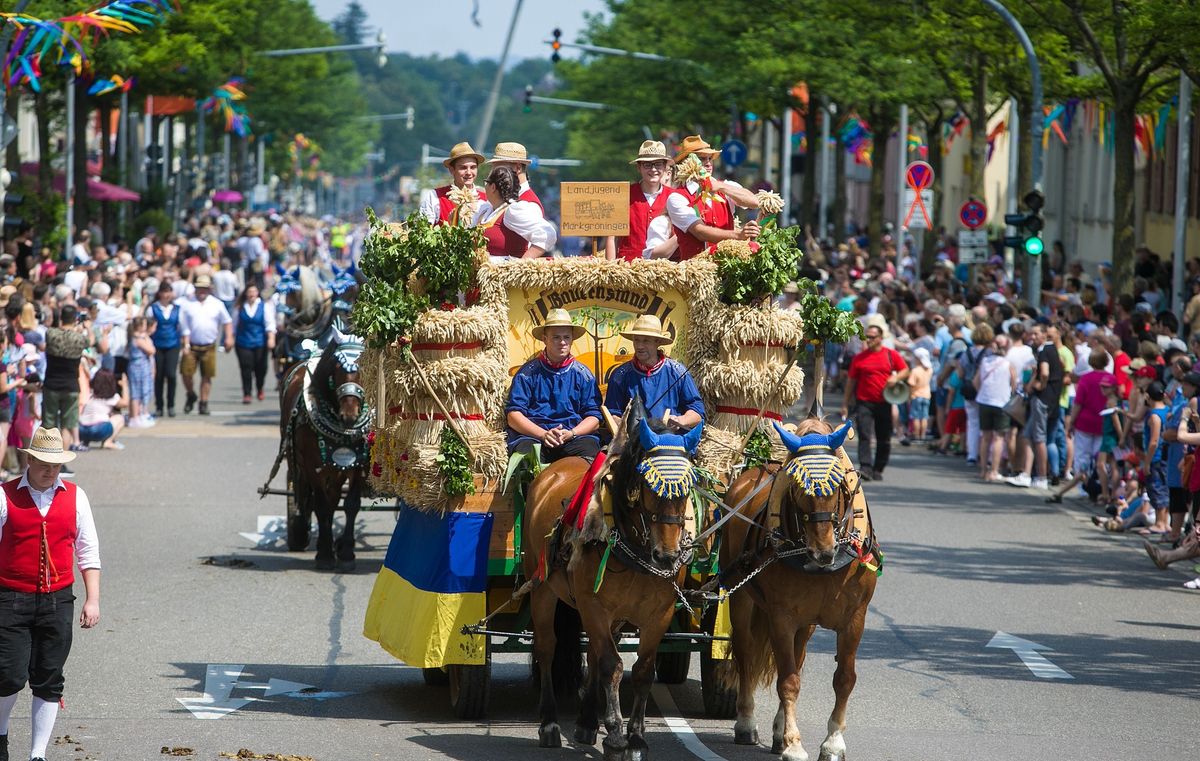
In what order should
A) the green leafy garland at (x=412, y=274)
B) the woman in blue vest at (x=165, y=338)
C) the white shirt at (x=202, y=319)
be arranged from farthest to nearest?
the white shirt at (x=202, y=319)
the woman in blue vest at (x=165, y=338)
the green leafy garland at (x=412, y=274)

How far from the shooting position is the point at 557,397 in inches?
429

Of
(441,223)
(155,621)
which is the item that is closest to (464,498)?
(441,223)

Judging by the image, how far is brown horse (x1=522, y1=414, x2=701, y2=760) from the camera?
924 centimetres

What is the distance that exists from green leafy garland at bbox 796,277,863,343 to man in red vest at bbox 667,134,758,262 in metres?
1.08

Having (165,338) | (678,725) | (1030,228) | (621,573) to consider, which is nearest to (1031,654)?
(678,725)

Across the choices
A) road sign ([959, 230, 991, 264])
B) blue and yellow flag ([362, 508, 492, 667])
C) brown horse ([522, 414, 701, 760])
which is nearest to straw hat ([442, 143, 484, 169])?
blue and yellow flag ([362, 508, 492, 667])

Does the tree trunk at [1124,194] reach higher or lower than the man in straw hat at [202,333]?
higher

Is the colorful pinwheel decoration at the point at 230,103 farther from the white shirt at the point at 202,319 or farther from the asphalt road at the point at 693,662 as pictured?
the asphalt road at the point at 693,662

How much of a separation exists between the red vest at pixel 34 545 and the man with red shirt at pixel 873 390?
14.1 m

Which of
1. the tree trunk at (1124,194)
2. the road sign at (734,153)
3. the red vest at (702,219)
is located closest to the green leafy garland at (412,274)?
the red vest at (702,219)

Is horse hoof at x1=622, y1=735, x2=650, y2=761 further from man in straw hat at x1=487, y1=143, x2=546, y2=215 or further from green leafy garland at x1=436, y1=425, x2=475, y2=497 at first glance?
man in straw hat at x1=487, y1=143, x2=546, y2=215

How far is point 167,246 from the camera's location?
38594 millimetres

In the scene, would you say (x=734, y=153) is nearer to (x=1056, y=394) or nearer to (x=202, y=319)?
(x=202, y=319)

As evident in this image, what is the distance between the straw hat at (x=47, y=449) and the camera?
9.01m
